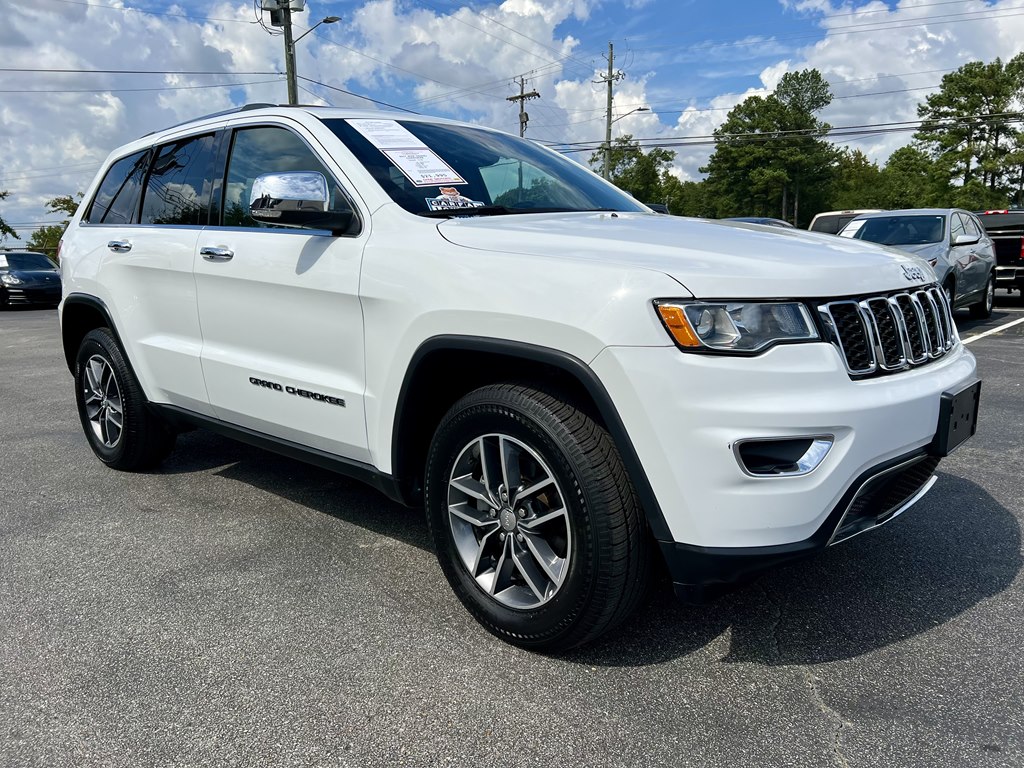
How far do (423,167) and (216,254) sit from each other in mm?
1030

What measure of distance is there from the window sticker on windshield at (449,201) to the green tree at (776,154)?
70.4 m

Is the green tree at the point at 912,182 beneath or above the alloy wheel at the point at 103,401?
above

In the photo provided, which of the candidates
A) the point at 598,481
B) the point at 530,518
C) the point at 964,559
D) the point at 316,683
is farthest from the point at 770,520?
the point at 964,559

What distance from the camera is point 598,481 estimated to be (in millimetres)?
2309

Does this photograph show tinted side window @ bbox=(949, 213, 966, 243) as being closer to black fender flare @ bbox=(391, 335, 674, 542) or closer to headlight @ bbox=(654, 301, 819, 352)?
headlight @ bbox=(654, 301, 819, 352)

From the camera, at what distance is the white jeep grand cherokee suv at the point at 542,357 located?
2166 mm

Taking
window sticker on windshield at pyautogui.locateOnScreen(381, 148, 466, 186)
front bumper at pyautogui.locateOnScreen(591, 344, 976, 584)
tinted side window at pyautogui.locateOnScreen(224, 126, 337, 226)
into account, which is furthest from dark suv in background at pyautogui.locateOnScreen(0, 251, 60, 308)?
front bumper at pyautogui.locateOnScreen(591, 344, 976, 584)

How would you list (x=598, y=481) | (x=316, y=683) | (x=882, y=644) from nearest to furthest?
(x=598, y=481)
(x=316, y=683)
(x=882, y=644)

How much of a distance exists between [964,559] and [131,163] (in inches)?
179

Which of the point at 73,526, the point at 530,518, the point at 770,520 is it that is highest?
the point at 770,520

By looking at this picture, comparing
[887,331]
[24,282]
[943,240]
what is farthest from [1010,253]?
[24,282]

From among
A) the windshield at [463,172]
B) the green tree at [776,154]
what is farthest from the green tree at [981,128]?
the windshield at [463,172]

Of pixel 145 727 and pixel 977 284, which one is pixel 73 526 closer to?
pixel 145 727

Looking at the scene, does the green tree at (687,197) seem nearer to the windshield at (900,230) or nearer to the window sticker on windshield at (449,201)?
the windshield at (900,230)
